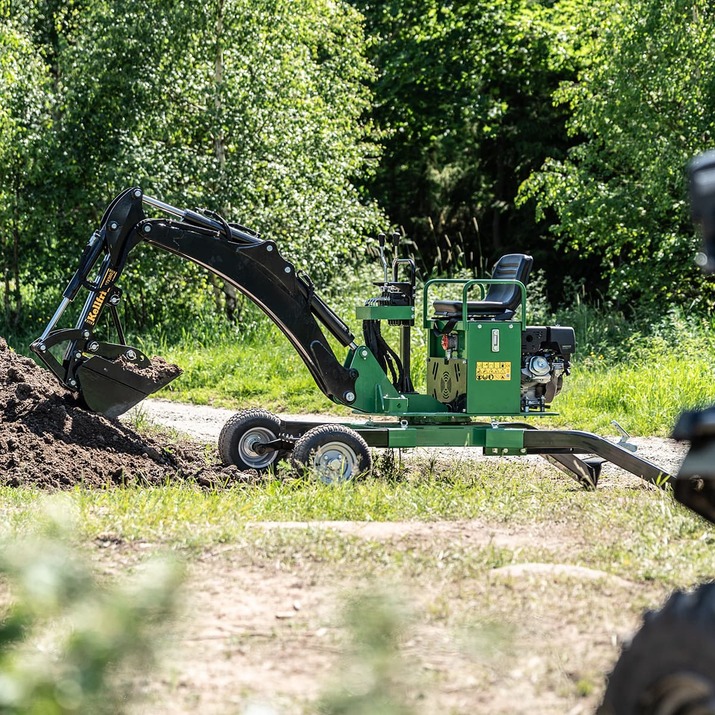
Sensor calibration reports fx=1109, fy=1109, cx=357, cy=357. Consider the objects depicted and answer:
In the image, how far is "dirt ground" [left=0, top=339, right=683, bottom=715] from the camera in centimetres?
361

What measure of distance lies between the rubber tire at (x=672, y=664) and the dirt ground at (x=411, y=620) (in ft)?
1.10

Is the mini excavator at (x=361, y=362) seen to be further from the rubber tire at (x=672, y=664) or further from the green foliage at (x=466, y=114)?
the green foliage at (x=466, y=114)

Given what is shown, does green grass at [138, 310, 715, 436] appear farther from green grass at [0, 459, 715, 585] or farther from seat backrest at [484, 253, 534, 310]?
green grass at [0, 459, 715, 585]

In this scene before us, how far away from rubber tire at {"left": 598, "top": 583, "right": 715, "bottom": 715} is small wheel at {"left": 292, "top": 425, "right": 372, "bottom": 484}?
196 inches

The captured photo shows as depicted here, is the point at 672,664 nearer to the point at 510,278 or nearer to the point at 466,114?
the point at 510,278

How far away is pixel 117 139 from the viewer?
16.7 metres

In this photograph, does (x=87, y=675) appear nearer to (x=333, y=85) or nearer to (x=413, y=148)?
(x=333, y=85)

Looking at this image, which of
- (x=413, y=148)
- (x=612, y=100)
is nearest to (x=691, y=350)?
(x=612, y=100)

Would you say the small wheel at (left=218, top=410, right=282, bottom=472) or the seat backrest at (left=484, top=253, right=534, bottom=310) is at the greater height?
the seat backrest at (left=484, top=253, right=534, bottom=310)

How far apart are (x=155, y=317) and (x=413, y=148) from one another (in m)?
10.2

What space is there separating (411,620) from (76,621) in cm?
102

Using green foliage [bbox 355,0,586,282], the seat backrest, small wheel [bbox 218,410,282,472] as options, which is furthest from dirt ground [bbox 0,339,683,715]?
green foliage [bbox 355,0,586,282]

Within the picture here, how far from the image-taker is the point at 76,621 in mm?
1975

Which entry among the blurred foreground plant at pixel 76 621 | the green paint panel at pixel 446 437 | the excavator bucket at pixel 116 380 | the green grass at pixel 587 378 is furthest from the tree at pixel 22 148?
the blurred foreground plant at pixel 76 621
